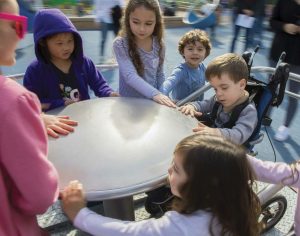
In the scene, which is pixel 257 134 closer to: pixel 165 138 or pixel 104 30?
pixel 165 138

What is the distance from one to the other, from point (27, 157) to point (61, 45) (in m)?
1.03

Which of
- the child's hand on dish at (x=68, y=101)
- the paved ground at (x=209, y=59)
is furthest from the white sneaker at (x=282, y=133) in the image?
the child's hand on dish at (x=68, y=101)

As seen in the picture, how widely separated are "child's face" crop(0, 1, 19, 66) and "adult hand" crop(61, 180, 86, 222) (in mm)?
422

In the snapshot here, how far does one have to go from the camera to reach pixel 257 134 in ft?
5.77

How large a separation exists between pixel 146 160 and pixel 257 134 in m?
0.81

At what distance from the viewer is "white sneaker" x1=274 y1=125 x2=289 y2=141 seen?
10.1 feet

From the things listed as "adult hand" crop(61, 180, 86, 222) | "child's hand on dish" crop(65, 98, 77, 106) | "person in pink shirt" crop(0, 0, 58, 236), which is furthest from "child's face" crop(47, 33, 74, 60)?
"adult hand" crop(61, 180, 86, 222)

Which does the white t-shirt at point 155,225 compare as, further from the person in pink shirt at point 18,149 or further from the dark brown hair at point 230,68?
the dark brown hair at point 230,68

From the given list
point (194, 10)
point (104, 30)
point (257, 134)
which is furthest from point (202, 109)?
point (194, 10)

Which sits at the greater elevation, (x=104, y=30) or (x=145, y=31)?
(x=145, y=31)

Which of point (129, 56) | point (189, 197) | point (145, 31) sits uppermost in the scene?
point (145, 31)

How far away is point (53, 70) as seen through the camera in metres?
1.81

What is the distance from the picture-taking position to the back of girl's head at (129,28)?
1896mm

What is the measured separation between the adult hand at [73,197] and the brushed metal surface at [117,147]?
2 centimetres
